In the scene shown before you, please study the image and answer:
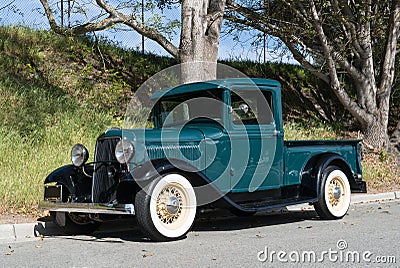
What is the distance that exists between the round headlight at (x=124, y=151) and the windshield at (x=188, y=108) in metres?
1.37

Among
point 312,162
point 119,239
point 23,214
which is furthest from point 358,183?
point 23,214

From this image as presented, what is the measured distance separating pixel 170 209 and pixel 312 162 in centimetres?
284

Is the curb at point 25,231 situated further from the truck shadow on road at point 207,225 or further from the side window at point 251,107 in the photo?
the side window at point 251,107

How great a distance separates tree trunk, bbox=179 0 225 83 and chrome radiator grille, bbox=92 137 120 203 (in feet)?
14.3

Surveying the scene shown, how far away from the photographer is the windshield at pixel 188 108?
7.23m

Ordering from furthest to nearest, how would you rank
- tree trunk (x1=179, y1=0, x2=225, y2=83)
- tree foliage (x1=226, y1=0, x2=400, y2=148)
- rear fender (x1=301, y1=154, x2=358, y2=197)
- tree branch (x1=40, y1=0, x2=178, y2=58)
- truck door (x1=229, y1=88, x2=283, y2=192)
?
tree foliage (x1=226, y1=0, x2=400, y2=148), tree branch (x1=40, y1=0, x2=178, y2=58), tree trunk (x1=179, y1=0, x2=225, y2=83), rear fender (x1=301, y1=154, x2=358, y2=197), truck door (x1=229, y1=88, x2=283, y2=192)

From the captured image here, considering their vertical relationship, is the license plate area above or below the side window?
below

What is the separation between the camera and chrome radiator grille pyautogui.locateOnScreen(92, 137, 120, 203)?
6461mm

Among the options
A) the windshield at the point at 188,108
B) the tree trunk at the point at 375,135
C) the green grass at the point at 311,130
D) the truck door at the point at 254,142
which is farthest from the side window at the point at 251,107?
the tree trunk at the point at 375,135

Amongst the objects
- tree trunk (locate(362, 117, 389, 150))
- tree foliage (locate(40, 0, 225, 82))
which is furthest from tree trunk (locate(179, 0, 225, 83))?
tree trunk (locate(362, 117, 389, 150))

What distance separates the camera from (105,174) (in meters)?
6.52

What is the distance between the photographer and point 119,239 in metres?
6.58

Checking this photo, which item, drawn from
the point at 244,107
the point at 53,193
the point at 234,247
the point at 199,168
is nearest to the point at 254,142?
the point at 244,107

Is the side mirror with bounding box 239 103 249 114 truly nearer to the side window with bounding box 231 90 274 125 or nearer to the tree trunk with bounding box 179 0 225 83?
the side window with bounding box 231 90 274 125
